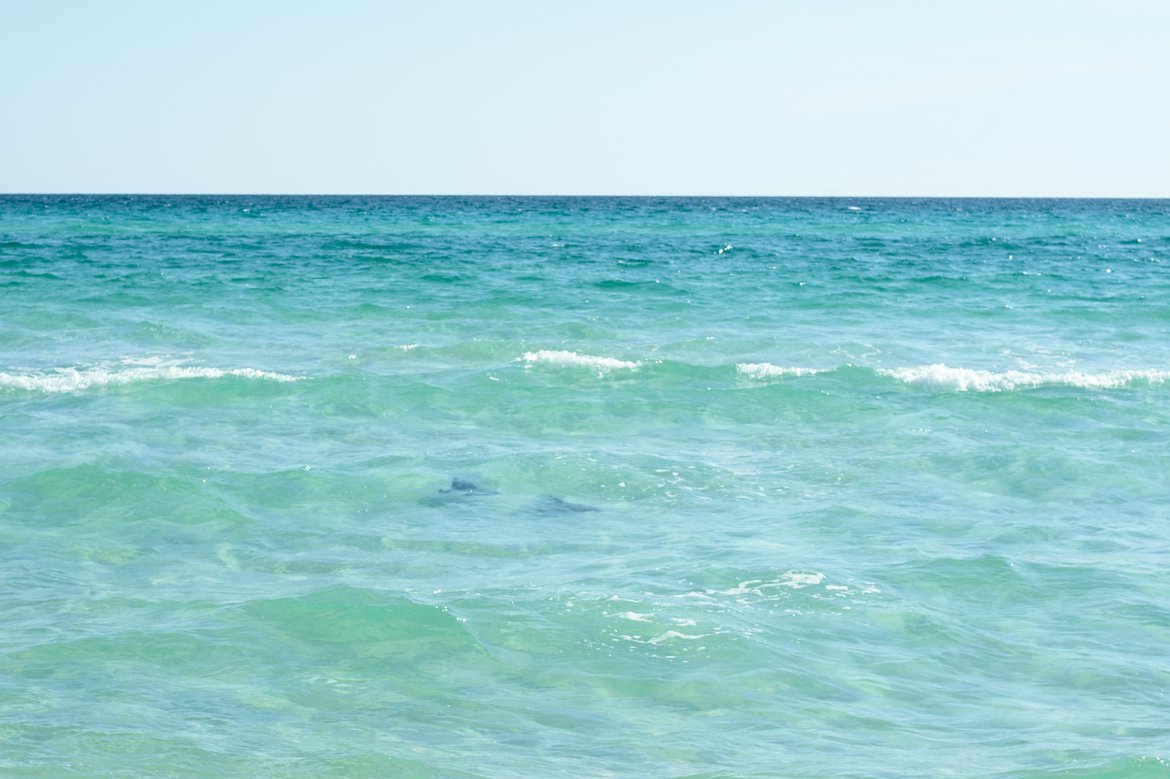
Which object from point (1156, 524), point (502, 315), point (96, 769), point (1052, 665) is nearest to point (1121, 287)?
point (502, 315)

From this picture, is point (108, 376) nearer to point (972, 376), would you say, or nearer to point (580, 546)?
point (580, 546)

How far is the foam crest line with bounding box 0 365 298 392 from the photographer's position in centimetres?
1521

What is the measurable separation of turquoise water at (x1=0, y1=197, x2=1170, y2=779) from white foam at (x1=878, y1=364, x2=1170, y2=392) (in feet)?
0.28

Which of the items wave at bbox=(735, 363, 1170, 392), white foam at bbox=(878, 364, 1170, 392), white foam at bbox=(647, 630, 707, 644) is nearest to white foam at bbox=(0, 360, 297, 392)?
wave at bbox=(735, 363, 1170, 392)

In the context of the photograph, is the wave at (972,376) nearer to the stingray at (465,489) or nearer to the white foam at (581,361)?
the white foam at (581,361)

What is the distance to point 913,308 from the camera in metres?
24.5

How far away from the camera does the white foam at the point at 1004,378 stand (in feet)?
52.4

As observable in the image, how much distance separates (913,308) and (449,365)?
11.4 meters

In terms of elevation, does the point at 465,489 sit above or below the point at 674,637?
above

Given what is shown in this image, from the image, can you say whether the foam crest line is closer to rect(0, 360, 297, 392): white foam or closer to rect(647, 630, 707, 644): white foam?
rect(0, 360, 297, 392): white foam

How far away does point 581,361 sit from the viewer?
17266 mm

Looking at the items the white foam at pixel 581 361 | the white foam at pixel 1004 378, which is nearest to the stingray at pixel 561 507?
the white foam at pixel 581 361

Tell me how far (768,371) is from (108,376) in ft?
29.7

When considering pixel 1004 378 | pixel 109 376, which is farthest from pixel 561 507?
pixel 1004 378
